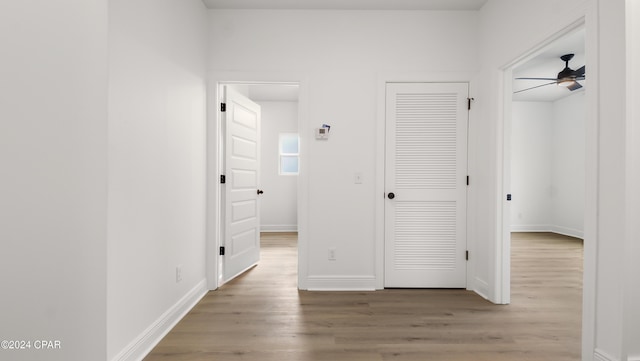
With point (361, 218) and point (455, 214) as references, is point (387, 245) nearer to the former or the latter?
point (361, 218)

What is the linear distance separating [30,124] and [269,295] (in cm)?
243

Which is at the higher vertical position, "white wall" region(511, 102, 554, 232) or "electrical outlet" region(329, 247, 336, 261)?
"white wall" region(511, 102, 554, 232)

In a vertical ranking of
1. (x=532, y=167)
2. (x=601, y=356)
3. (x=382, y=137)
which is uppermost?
(x=382, y=137)

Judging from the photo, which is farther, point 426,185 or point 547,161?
point 547,161

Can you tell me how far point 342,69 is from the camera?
10.0 ft

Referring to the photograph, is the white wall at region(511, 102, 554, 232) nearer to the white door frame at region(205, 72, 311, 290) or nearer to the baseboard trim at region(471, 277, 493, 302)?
the baseboard trim at region(471, 277, 493, 302)

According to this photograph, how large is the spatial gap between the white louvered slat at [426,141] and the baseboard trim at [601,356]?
169cm

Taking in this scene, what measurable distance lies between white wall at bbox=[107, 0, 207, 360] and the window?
373 cm

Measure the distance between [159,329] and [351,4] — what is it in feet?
10.9

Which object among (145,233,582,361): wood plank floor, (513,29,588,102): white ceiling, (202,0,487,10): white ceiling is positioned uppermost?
(513,29,588,102): white ceiling

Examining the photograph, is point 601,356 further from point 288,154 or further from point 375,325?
point 288,154

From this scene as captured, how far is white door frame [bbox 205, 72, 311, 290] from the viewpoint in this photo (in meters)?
3.01

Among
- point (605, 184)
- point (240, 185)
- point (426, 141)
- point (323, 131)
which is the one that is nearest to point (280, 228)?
point (240, 185)

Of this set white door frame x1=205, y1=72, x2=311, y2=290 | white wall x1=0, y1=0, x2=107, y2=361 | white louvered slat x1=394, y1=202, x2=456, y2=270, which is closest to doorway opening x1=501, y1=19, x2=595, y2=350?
white louvered slat x1=394, y1=202, x2=456, y2=270
